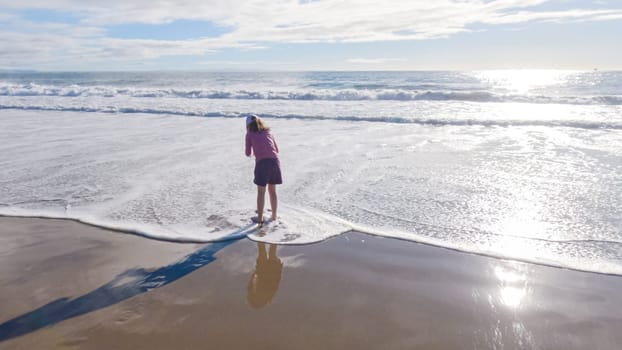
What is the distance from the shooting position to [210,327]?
131 inches

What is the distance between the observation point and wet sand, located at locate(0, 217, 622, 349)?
3.20 metres

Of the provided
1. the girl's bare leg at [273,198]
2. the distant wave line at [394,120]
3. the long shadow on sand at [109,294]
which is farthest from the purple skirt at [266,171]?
the distant wave line at [394,120]

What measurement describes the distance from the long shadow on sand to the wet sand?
0.04 feet

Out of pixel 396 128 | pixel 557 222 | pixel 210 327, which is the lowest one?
Answer: pixel 210 327

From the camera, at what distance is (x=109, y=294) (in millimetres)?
3842

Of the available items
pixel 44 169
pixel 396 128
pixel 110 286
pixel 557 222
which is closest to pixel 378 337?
pixel 110 286

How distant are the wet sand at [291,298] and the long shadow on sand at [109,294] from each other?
12mm

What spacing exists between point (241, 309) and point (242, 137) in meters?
9.02

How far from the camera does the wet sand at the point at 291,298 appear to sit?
320cm

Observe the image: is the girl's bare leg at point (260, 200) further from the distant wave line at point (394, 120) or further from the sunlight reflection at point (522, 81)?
the sunlight reflection at point (522, 81)

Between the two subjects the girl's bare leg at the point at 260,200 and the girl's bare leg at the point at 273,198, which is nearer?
the girl's bare leg at the point at 260,200

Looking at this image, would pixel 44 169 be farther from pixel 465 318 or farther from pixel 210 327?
pixel 465 318

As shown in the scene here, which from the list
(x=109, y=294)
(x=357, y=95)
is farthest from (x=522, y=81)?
(x=109, y=294)

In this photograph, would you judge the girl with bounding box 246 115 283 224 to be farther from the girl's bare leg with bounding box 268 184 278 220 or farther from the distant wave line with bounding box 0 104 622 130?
the distant wave line with bounding box 0 104 622 130
